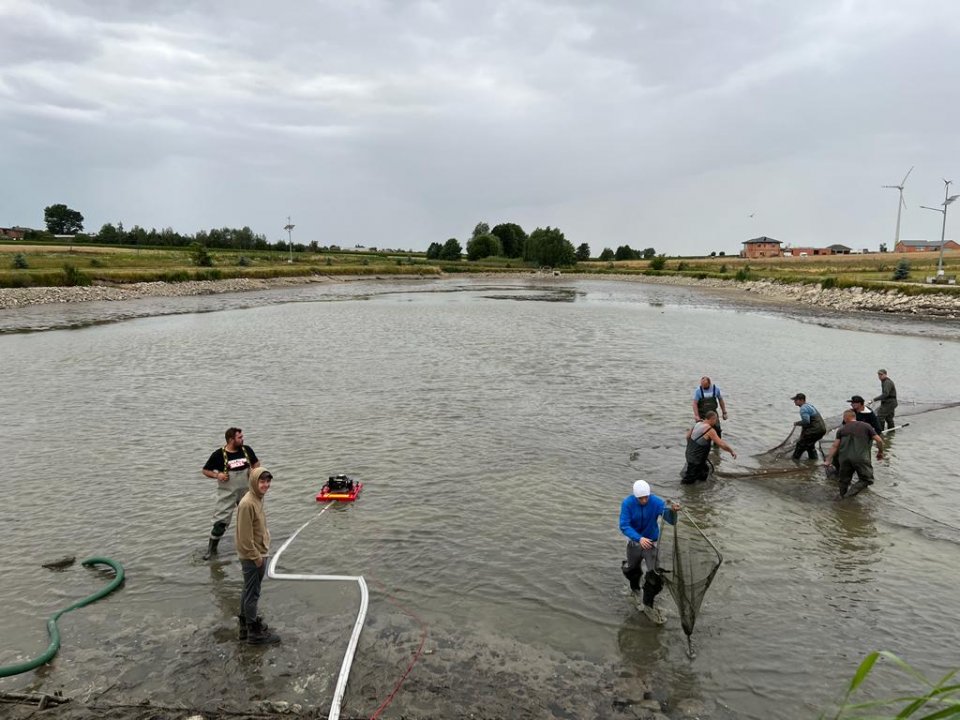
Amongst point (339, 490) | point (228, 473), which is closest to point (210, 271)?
point (339, 490)

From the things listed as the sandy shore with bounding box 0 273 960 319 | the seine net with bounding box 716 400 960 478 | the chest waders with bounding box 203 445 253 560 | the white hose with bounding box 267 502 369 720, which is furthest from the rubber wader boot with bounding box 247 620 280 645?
the sandy shore with bounding box 0 273 960 319

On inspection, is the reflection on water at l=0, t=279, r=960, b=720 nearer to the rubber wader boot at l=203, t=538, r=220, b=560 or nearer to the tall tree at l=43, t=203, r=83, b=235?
the rubber wader boot at l=203, t=538, r=220, b=560

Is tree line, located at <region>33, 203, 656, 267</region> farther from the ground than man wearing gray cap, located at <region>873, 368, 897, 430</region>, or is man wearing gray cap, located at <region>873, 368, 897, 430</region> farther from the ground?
tree line, located at <region>33, 203, 656, 267</region>

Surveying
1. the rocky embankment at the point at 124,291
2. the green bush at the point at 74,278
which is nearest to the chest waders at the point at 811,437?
the rocky embankment at the point at 124,291

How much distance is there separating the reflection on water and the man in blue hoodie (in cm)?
48

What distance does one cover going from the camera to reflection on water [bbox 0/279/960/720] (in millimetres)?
7848

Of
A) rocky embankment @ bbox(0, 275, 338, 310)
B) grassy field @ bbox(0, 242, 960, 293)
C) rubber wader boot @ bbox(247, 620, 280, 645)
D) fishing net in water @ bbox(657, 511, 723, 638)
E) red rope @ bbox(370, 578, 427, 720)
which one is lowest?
red rope @ bbox(370, 578, 427, 720)

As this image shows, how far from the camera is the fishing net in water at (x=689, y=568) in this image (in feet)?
26.8

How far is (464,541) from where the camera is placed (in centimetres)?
1156

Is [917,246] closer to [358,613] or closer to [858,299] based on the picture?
[858,299]

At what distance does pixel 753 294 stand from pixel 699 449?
81918 mm

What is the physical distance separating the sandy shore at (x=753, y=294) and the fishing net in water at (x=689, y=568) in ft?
182

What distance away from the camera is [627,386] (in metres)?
26.2

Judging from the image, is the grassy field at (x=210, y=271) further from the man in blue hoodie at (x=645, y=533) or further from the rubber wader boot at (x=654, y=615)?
the rubber wader boot at (x=654, y=615)
